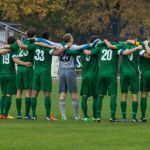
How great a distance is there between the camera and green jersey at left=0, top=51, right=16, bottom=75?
23.6 metres

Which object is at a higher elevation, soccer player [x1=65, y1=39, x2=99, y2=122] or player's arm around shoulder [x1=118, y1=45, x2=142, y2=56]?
player's arm around shoulder [x1=118, y1=45, x2=142, y2=56]

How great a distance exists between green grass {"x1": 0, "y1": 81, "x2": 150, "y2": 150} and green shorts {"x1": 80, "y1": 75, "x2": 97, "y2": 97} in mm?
823

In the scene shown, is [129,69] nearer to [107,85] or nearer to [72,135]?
[107,85]

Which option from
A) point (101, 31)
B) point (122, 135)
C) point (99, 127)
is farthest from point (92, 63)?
point (101, 31)

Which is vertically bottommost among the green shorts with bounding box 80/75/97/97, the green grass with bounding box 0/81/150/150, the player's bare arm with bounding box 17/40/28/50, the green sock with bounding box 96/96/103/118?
the green grass with bounding box 0/81/150/150

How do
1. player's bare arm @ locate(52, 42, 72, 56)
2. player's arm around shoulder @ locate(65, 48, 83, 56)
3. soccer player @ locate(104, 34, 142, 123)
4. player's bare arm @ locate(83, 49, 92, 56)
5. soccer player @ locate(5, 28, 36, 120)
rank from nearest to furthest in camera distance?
soccer player @ locate(104, 34, 142, 123), player's bare arm @ locate(83, 49, 92, 56), player's bare arm @ locate(52, 42, 72, 56), player's arm around shoulder @ locate(65, 48, 83, 56), soccer player @ locate(5, 28, 36, 120)

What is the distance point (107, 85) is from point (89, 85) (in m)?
0.74

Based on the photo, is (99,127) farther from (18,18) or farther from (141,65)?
(18,18)

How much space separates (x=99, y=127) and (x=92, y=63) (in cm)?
269

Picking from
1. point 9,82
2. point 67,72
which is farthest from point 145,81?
point 9,82

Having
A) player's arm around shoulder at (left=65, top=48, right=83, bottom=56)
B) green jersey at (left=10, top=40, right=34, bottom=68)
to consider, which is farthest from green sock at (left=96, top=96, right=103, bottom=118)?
green jersey at (left=10, top=40, right=34, bottom=68)

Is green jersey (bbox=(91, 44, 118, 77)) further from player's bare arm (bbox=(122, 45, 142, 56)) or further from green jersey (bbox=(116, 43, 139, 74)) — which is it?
player's bare arm (bbox=(122, 45, 142, 56))

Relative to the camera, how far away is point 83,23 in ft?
232

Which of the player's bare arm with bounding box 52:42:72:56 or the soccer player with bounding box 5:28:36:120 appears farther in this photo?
the soccer player with bounding box 5:28:36:120
